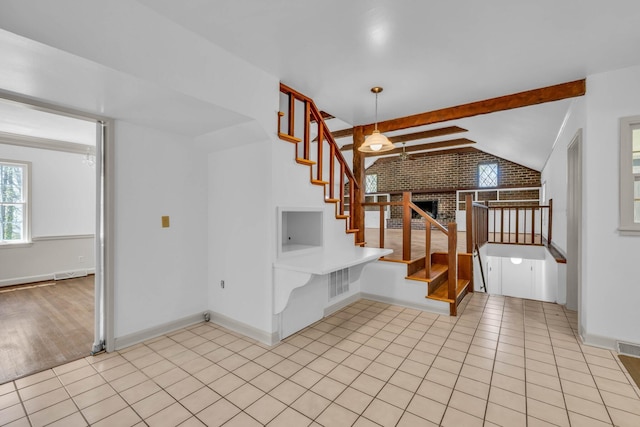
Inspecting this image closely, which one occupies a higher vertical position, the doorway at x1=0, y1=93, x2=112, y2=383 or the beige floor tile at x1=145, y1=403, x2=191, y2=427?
the doorway at x1=0, y1=93, x2=112, y2=383

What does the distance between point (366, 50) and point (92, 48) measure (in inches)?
76.7

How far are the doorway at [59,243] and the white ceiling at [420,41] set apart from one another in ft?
5.36

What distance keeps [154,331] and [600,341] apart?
4421 mm

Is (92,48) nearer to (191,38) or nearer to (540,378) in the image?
(191,38)

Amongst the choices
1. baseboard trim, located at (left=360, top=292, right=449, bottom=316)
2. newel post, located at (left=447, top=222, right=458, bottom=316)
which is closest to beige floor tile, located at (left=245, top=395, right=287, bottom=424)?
baseboard trim, located at (left=360, top=292, right=449, bottom=316)

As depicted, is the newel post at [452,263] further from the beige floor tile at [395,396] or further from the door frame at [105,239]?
the door frame at [105,239]

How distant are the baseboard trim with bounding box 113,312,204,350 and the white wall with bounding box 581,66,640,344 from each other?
4134mm

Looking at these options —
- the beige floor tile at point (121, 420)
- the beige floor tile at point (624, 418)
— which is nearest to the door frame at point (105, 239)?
the beige floor tile at point (121, 420)

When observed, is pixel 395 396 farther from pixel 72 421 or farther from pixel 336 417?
pixel 72 421

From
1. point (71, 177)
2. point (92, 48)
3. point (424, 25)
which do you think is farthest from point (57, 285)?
point (424, 25)

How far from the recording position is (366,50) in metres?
2.47

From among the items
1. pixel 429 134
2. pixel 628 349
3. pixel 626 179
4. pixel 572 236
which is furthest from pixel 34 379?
pixel 429 134

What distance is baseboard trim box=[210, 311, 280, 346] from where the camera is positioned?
2.86 meters

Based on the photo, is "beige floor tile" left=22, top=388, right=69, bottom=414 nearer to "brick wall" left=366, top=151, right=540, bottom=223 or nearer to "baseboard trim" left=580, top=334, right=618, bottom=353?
"baseboard trim" left=580, top=334, right=618, bottom=353
